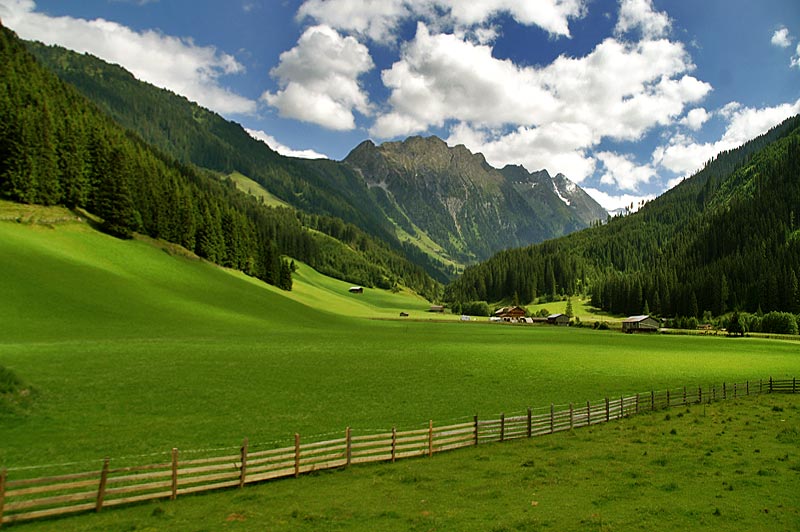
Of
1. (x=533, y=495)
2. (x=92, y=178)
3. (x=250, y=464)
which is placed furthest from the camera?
(x=92, y=178)

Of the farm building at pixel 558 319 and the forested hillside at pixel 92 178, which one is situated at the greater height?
the forested hillside at pixel 92 178

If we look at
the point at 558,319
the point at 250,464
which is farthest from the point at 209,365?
the point at 558,319

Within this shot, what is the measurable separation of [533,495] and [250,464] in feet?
43.5

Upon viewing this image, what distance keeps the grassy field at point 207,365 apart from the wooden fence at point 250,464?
2240 millimetres

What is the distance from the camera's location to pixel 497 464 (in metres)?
22.8

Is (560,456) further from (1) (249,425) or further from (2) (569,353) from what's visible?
(2) (569,353)

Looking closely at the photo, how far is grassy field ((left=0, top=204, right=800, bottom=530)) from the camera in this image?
27797 millimetres

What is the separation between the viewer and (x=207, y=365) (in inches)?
1850

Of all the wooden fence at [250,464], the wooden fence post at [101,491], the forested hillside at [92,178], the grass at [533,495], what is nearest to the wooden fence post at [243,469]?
the wooden fence at [250,464]

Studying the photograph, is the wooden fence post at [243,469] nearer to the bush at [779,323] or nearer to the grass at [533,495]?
the grass at [533,495]

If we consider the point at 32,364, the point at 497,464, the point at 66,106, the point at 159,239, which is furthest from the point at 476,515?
the point at 66,106

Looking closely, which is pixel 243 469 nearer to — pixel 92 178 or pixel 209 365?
pixel 209 365

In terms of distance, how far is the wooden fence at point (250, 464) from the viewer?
16.5 metres

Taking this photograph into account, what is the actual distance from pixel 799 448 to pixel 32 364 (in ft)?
182
